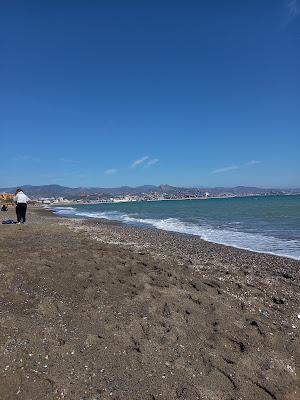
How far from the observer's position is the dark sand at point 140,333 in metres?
4.53

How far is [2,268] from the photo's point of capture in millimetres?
8078

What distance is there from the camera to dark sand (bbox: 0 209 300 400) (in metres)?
4.53

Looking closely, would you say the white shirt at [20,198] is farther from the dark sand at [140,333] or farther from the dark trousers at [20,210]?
the dark sand at [140,333]

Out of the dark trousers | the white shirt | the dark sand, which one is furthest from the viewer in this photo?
the dark trousers

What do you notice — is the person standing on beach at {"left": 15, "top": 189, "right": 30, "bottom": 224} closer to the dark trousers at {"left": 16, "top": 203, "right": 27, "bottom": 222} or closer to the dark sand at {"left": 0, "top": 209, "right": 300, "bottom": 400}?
the dark trousers at {"left": 16, "top": 203, "right": 27, "bottom": 222}

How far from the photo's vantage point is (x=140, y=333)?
5.76m

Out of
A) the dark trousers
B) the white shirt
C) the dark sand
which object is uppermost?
the white shirt

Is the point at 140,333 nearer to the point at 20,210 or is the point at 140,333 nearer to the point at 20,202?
the point at 20,202

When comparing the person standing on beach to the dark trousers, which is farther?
the dark trousers

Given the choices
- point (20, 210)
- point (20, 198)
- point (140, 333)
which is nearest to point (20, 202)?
point (20, 198)

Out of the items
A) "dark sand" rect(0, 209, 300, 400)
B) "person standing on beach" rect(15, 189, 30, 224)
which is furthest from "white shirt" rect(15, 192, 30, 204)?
"dark sand" rect(0, 209, 300, 400)

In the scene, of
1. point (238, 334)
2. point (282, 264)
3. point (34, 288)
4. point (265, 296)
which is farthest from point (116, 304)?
point (282, 264)

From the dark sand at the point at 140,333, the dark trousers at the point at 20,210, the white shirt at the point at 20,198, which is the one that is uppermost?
the white shirt at the point at 20,198

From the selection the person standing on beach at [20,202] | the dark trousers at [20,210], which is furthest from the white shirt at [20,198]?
the dark trousers at [20,210]
